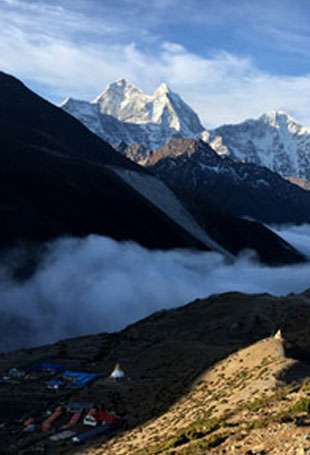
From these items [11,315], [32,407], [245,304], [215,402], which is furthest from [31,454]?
[11,315]

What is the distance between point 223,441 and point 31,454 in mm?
23983

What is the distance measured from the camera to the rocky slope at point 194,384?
1441 inches

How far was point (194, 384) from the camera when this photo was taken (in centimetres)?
6569

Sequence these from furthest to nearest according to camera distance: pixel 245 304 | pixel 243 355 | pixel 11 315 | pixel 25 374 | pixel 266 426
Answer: pixel 11 315, pixel 245 304, pixel 25 374, pixel 243 355, pixel 266 426

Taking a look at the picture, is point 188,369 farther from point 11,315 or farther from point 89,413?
point 11,315

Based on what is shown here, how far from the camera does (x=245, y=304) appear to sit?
12988 cm

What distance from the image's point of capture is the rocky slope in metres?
36.6

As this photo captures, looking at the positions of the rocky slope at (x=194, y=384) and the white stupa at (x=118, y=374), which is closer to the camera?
the rocky slope at (x=194, y=384)

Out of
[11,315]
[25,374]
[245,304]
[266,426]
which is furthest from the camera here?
[11,315]

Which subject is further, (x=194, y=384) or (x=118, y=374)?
(x=118, y=374)

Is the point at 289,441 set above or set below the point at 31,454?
above

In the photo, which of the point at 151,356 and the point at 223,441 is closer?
the point at 223,441

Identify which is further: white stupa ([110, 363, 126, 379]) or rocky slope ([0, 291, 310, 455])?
white stupa ([110, 363, 126, 379])

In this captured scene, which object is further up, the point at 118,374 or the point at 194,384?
the point at 194,384
